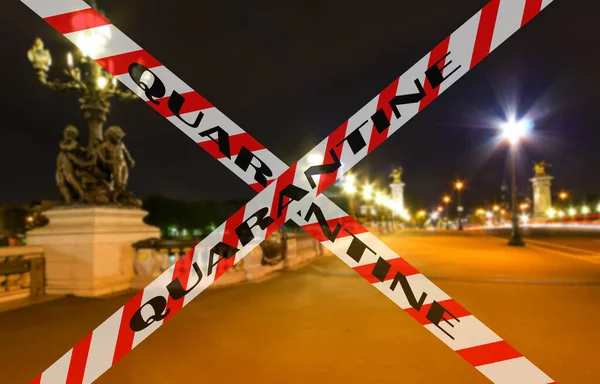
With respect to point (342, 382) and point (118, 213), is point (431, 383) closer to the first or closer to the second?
point (342, 382)

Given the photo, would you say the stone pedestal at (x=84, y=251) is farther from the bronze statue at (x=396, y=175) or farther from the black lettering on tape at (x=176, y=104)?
the bronze statue at (x=396, y=175)

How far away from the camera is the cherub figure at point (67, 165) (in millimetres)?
8164

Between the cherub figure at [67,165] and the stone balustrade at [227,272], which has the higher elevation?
the cherub figure at [67,165]

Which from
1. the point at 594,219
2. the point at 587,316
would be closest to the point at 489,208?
the point at 594,219

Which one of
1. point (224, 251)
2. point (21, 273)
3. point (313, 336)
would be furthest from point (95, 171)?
point (313, 336)

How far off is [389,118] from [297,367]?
3.70 m

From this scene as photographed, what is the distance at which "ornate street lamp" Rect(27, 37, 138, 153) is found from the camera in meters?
8.70

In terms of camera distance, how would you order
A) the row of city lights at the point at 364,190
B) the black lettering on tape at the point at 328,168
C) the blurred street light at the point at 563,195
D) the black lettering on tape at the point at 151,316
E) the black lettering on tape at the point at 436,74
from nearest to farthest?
the black lettering on tape at the point at 151,316, the black lettering on tape at the point at 436,74, the black lettering on tape at the point at 328,168, the row of city lights at the point at 364,190, the blurred street light at the point at 563,195

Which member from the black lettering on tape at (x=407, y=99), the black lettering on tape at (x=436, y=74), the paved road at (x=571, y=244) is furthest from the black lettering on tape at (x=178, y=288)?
the paved road at (x=571, y=244)

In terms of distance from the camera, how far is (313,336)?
482 centimetres

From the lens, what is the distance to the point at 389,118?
5824 mm

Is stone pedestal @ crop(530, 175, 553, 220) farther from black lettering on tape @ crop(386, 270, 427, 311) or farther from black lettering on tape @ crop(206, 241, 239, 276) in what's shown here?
black lettering on tape @ crop(206, 241, 239, 276)

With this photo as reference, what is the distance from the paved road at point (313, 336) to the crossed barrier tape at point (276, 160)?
23 centimetres

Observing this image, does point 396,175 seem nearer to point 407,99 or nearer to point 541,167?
point 541,167
